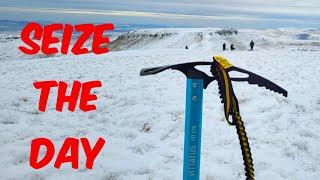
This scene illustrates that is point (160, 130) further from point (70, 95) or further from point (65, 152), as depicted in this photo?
point (70, 95)

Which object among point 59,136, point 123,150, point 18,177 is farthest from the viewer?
point 59,136

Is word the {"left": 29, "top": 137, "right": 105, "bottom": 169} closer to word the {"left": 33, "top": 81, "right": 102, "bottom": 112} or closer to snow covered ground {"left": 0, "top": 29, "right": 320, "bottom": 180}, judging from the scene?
snow covered ground {"left": 0, "top": 29, "right": 320, "bottom": 180}

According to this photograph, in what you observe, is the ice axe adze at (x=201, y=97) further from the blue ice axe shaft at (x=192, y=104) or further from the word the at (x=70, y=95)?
the word the at (x=70, y=95)

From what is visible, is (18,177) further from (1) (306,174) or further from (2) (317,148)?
(2) (317,148)

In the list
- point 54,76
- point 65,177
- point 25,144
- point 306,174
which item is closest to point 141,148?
point 65,177

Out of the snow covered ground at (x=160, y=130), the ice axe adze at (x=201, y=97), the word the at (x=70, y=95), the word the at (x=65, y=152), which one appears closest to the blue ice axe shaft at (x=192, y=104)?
the ice axe adze at (x=201, y=97)

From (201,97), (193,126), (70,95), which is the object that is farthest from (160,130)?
(70,95)
